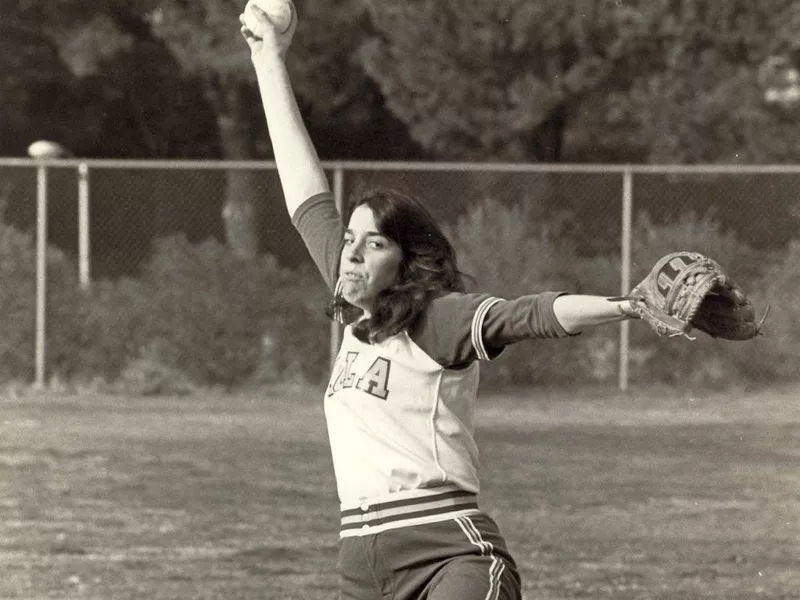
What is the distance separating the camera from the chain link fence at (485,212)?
14648mm

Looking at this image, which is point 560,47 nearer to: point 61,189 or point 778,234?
point 778,234

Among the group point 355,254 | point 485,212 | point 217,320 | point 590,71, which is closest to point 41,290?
point 217,320

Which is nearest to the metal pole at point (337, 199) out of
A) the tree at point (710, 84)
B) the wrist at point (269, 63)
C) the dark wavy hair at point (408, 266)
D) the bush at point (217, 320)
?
the bush at point (217, 320)

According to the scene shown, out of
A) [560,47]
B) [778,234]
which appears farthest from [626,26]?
[778,234]

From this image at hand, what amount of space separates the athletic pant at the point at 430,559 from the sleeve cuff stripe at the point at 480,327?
404 millimetres

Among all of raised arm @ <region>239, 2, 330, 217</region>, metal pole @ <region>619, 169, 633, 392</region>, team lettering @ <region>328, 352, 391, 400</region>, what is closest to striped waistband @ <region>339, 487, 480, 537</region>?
team lettering @ <region>328, 352, 391, 400</region>

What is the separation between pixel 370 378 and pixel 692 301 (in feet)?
2.85

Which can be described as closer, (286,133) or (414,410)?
(414,410)

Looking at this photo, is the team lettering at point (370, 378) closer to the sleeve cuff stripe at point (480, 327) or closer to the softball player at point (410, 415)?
the softball player at point (410, 415)

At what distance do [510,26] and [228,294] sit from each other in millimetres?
5191

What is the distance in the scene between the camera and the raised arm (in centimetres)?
429

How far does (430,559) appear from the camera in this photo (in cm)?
353

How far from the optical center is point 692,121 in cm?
1783

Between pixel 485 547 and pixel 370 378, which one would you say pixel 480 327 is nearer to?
pixel 370 378
